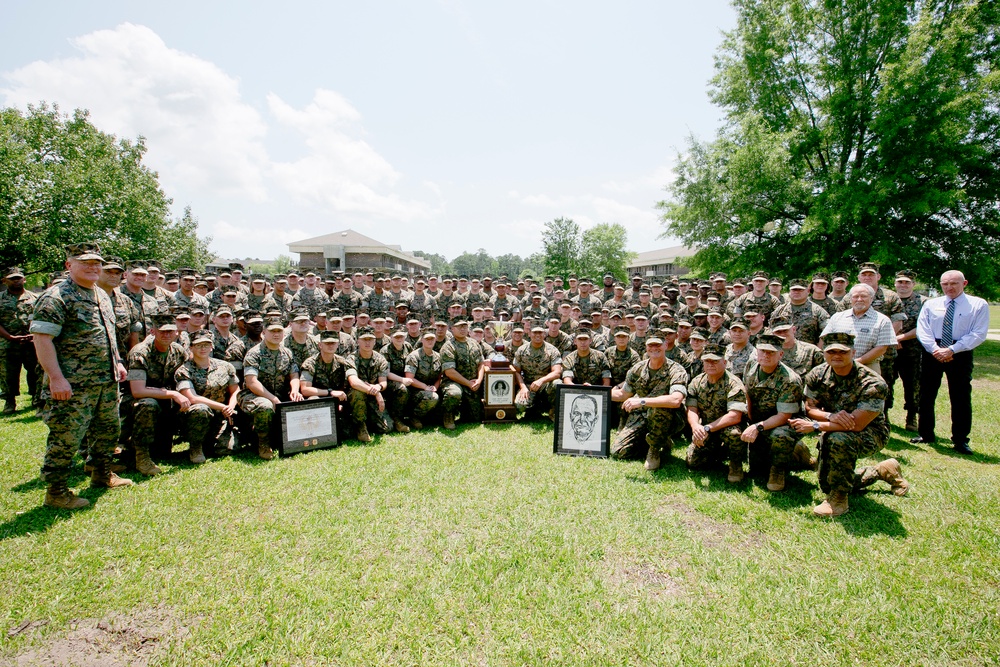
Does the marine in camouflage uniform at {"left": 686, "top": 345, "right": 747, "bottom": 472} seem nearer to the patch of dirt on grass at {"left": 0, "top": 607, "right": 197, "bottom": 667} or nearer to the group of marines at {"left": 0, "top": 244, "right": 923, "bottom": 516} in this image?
the group of marines at {"left": 0, "top": 244, "right": 923, "bottom": 516}

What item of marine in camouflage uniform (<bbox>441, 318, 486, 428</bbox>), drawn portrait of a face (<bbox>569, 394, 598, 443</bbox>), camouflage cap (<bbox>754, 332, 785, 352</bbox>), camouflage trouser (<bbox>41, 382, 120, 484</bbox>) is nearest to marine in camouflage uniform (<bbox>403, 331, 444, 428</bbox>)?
marine in camouflage uniform (<bbox>441, 318, 486, 428</bbox>)

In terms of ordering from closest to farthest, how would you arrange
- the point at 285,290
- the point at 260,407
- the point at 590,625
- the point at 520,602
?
the point at 590,625 → the point at 520,602 → the point at 260,407 → the point at 285,290

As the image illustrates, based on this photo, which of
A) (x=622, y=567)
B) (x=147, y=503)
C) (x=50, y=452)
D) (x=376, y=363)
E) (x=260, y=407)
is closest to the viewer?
(x=622, y=567)

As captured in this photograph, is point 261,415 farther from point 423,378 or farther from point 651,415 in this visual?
point 651,415

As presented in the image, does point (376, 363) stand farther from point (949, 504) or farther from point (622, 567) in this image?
point (949, 504)

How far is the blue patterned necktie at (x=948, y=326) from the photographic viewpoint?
6.39 m

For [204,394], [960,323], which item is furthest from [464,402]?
[960,323]

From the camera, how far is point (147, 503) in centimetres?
470

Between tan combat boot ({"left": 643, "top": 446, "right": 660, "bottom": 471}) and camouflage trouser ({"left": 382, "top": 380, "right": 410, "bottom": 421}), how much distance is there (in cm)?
384

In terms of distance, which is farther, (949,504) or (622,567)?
(949,504)

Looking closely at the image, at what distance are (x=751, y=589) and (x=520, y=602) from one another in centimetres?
173

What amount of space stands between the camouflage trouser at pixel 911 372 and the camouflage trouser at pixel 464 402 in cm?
693

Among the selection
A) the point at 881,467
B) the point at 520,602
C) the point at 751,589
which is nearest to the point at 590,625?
the point at 520,602

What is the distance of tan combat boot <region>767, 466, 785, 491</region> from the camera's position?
5.06m
